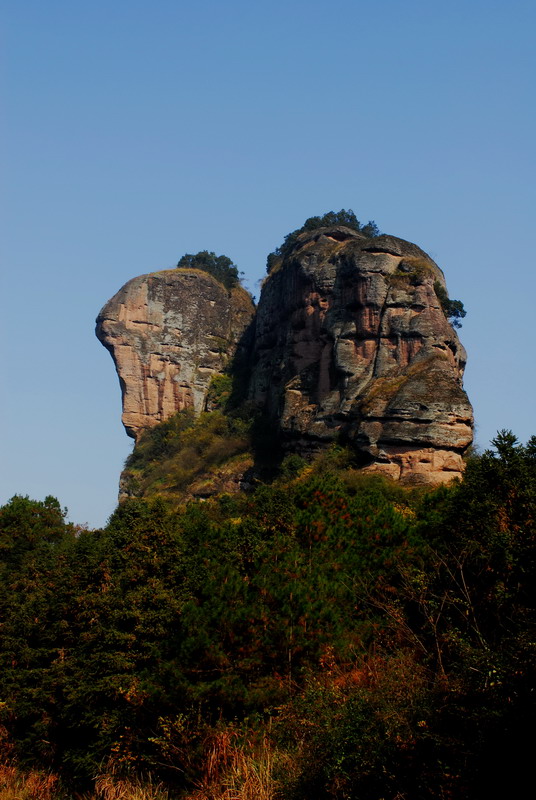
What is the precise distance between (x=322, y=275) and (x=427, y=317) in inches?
325

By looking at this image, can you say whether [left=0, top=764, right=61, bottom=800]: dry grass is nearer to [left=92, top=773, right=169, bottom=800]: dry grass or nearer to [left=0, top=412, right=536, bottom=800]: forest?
[left=0, top=412, right=536, bottom=800]: forest

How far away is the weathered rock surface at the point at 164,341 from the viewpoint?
64062 mm

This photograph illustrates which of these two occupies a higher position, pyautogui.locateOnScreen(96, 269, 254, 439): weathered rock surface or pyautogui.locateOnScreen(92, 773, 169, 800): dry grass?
pyautogui.locateOnScreen(96, 269, 254, 439): weathered rock surface

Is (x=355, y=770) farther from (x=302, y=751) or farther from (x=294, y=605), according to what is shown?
(x=294, y=605)

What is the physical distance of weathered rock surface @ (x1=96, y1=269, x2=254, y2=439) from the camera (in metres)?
64.1

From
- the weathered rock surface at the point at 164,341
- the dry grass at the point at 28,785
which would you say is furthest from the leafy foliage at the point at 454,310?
the dry grass at the point at 28,785

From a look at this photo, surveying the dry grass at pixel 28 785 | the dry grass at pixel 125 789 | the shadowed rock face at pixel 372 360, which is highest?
the shadowed rock face at pixel 372 360

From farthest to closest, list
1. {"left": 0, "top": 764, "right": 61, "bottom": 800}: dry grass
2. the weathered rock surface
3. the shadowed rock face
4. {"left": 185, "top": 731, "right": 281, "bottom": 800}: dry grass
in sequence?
the weathered rock surface → the shadowed rock face → {"left": 0, "top": 764, "right": 61, "bottom": 800}: dry grass → {"left": 185, "top": 731, "right": 281, "bottom": 800}: dry grass

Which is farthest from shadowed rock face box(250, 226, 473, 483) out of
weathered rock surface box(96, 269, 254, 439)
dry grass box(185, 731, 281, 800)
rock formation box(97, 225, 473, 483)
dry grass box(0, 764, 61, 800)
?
dry grass box(185, 731, 281, 800)

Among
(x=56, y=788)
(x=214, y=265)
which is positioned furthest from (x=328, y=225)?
(x=56, y=788)

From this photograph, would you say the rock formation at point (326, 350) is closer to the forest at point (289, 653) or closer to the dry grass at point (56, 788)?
the forest at point (289, 653)

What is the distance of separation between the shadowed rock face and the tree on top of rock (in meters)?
17.1

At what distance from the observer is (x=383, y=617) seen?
17422 mm

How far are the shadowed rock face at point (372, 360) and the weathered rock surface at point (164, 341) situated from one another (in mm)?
10487
